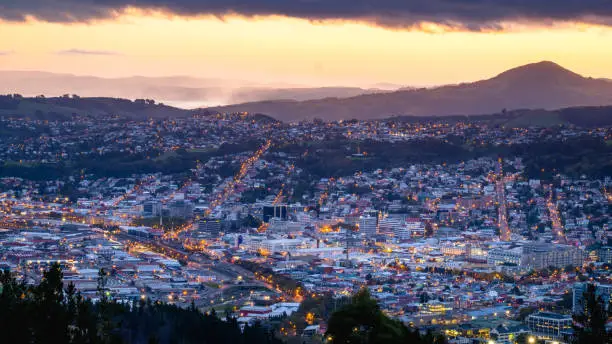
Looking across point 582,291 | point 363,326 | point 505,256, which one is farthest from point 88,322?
point 505,256

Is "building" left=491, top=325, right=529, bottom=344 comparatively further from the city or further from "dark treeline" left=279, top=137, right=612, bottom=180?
"dark treeline" left=279, top=137, right=612, bottom=180

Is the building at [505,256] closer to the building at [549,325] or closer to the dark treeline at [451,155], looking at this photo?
the building at [549,325]

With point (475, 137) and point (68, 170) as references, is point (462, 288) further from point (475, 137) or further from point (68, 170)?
point (475, 137)

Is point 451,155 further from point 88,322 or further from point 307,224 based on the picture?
point 88,322

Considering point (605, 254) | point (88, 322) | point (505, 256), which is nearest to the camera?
point (88, 322)

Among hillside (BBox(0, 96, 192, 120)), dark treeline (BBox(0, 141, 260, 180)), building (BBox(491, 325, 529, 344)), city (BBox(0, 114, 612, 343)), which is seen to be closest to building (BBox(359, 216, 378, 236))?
city (BBox(0, 114, 612, 343))

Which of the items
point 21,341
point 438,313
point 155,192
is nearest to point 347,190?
point 155,192
